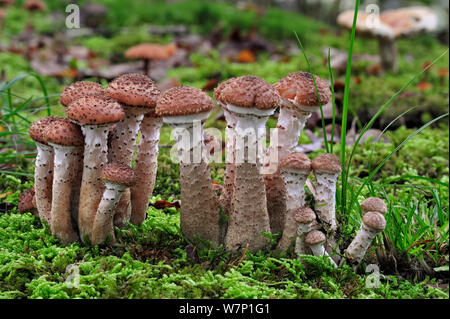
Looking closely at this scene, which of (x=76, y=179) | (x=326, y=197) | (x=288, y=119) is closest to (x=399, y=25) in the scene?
(x=288, y=119)

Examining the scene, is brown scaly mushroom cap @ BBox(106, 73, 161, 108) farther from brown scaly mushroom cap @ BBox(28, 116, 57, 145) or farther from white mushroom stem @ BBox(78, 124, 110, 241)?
brown scaly mushroom cap @ BBox(28, 116, 57, 145)

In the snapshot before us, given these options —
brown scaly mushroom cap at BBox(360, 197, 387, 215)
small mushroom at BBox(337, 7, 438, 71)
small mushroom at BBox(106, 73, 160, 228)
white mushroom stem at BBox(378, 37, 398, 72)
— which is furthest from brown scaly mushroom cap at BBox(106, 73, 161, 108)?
white mushroom stem at BBox(378, 37, 398, 72)

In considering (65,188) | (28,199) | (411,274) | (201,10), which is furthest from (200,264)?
(201,10)

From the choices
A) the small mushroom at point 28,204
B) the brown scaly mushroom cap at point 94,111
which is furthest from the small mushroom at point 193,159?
the small mushroom at point 28,204

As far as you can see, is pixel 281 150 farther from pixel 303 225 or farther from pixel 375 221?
pixel 375 221

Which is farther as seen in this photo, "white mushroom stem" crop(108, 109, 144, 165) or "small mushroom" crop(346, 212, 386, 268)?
"white mushroom stem" crop(108, 109, 144, 165)
